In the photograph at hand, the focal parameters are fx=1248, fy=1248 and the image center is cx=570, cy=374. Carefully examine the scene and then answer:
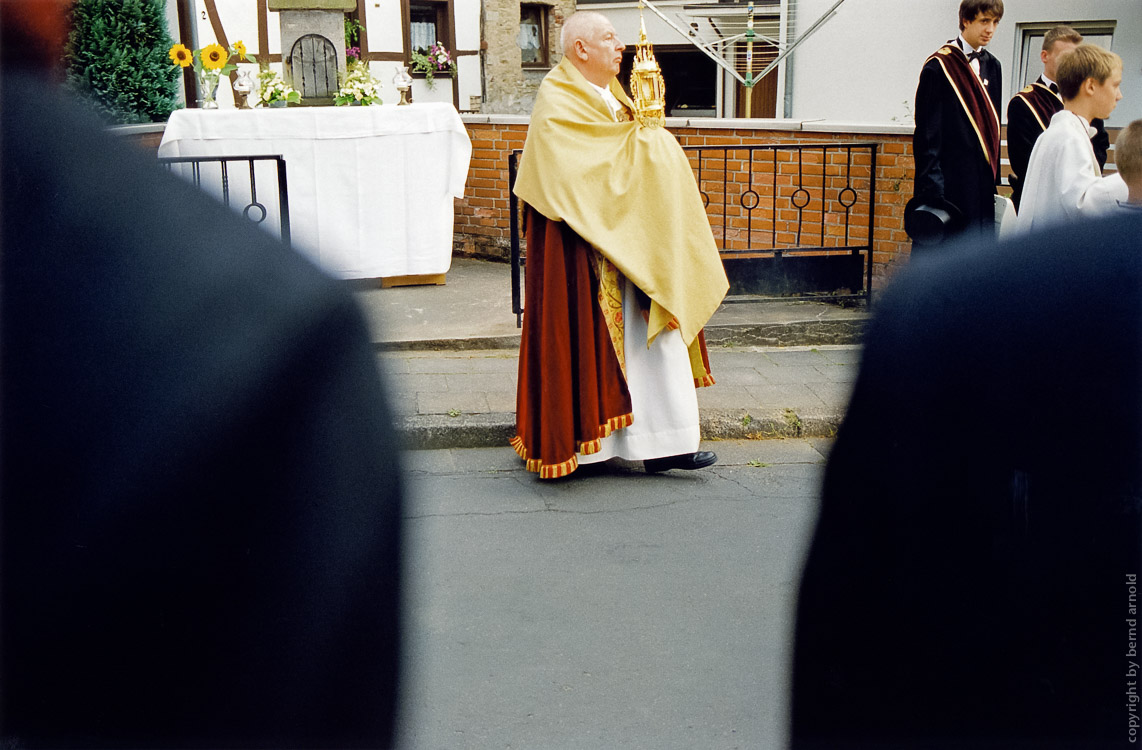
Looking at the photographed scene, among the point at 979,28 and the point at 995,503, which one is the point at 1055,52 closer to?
the point at 979,28

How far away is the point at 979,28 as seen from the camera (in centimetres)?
579

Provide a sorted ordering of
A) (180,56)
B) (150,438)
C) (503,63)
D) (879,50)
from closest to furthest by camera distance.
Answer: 1. (150,438)
2. (180,56)
3. (879,50)
4. (503,63)

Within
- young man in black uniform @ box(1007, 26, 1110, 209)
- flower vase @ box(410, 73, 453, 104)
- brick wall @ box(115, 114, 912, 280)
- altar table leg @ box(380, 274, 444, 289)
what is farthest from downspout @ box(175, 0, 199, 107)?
young man in black uniform @ box(1007, 26, 1110, 209)

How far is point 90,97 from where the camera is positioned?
0.90 meters

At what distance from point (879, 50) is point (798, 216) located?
30.5 feet

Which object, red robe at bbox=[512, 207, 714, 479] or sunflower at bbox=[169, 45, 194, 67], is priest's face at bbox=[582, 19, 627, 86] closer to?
red robe at bbox=[512, 207, 714, 479]

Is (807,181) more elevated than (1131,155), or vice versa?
(1131,155)

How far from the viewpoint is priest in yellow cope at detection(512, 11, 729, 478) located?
4.65 m

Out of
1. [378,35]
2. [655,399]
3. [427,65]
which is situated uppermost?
[378,35]

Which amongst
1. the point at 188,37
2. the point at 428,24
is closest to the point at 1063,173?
the point at 188,37

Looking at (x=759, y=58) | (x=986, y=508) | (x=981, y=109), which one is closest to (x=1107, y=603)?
(x=986, y=508)

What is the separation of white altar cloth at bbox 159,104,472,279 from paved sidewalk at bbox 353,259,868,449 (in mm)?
324

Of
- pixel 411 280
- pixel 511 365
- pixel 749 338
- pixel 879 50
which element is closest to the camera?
pixel 511 365

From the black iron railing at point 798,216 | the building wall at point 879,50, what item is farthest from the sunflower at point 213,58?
the building wall at point 879,50
